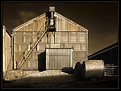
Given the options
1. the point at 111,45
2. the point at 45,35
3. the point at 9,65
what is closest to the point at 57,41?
the point at 45,35

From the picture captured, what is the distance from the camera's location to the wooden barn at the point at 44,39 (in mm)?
29766

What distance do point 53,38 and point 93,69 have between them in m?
10.8

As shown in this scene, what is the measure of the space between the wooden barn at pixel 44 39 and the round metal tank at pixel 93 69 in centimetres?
878

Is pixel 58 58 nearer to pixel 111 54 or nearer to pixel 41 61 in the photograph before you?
pixel 41 61

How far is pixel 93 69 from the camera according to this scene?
20266 millimetres

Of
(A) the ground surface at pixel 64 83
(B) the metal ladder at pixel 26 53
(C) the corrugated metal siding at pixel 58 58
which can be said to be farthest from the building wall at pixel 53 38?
(A) the ground surface at pixel 64 83

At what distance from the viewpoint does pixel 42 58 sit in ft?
97.9

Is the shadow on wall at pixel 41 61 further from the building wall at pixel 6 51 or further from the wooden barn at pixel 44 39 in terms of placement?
the building wall at pixel 6 51

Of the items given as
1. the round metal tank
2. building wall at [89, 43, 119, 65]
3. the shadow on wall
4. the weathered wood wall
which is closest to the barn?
the shadow on wall

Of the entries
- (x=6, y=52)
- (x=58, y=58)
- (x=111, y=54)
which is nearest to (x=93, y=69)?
(x=58, y=58)

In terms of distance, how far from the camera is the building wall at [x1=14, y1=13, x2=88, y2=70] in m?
29.9

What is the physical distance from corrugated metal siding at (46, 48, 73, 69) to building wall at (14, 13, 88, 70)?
0.90 metres

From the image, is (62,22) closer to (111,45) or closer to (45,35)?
(45,35)

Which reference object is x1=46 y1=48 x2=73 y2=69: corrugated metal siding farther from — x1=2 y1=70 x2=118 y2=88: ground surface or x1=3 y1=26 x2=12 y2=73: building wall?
x1=3 y1=26 x2=12 y2=73: building wall
